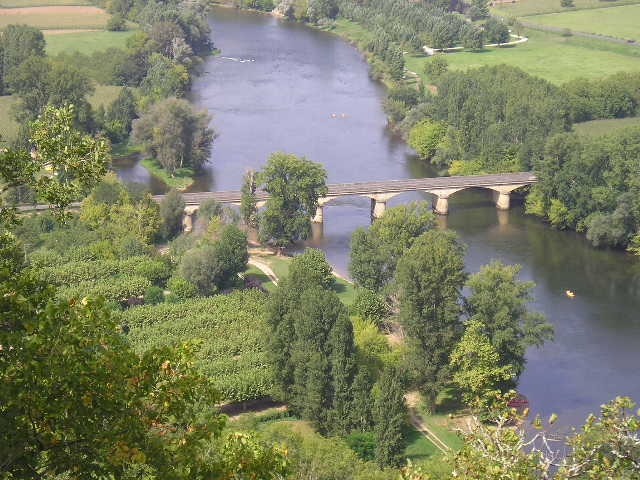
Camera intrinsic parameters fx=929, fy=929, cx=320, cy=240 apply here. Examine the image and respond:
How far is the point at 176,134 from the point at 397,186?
58.0 feet

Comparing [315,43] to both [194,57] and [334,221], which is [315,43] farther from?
[334,221]

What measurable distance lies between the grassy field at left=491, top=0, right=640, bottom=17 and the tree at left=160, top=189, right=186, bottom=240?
81477 millimetres

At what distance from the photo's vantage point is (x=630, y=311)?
5084 cm

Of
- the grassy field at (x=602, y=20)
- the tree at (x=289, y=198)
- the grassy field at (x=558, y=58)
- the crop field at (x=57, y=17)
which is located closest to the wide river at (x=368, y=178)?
the tree at (x=289, y=198)

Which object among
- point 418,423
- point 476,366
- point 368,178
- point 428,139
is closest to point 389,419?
point 418,423

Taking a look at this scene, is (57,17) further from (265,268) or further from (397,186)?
(265,268)

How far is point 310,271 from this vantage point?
137 ft

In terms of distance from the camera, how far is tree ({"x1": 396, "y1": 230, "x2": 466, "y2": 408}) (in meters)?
39.3

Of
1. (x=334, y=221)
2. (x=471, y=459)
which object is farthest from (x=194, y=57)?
(x=471, y=459)

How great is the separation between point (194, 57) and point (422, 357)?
69.7 m

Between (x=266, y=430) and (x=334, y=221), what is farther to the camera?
(x=334, y=221)

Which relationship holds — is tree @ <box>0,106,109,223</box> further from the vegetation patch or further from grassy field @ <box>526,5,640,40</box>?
Result: grassy field @ <box>526,5,640,40</box>

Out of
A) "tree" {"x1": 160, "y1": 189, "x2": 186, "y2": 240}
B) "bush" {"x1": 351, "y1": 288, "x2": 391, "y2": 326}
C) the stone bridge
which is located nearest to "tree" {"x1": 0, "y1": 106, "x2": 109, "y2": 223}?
"bush" {"x1": 351, "y1": 288, "x2": 391, "y2": 326}

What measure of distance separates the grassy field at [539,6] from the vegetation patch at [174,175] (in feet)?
229
